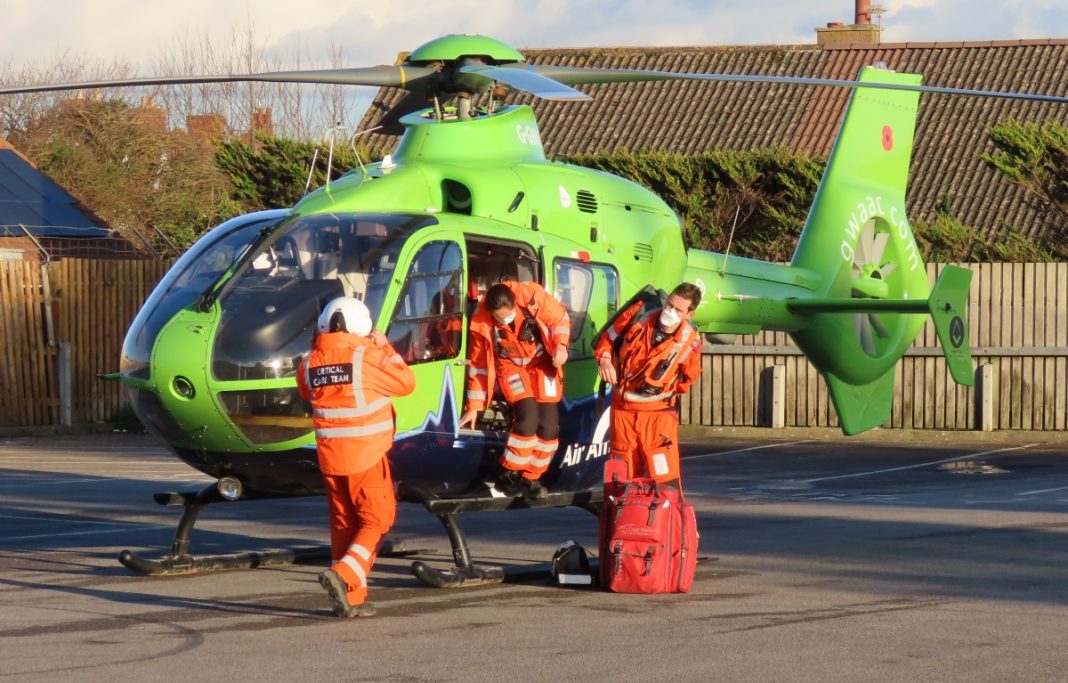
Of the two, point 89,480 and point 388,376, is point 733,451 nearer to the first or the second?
point 89,480

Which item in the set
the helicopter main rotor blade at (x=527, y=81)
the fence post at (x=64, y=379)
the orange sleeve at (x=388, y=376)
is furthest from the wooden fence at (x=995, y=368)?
the orange sleeve at (x=388, y=376)

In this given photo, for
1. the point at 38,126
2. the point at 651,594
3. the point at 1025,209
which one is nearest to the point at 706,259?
the point at 651,594

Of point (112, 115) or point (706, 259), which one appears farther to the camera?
point (112, 115)

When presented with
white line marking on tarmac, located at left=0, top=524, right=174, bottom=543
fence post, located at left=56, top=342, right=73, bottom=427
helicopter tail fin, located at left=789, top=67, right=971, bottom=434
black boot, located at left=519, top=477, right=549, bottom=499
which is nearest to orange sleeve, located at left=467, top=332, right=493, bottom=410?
black boot, located at left=519, top=477, right=549, bottom=499

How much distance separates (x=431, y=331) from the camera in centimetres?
1009

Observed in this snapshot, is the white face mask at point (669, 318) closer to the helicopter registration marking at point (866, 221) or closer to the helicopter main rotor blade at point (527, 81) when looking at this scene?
the helicopter main rotor blade at point (527, 81)

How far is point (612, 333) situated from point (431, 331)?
122 cm

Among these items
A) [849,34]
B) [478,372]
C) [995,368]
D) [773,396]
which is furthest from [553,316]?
[849,34]

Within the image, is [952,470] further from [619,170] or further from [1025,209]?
[1025,209]

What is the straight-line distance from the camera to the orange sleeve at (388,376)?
8805 millimetres

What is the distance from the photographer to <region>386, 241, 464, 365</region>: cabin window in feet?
32.4

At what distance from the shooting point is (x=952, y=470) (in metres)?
18.5

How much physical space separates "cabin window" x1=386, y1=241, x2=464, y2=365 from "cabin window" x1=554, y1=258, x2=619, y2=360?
3.29 feet

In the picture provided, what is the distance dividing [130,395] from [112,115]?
34789mm
